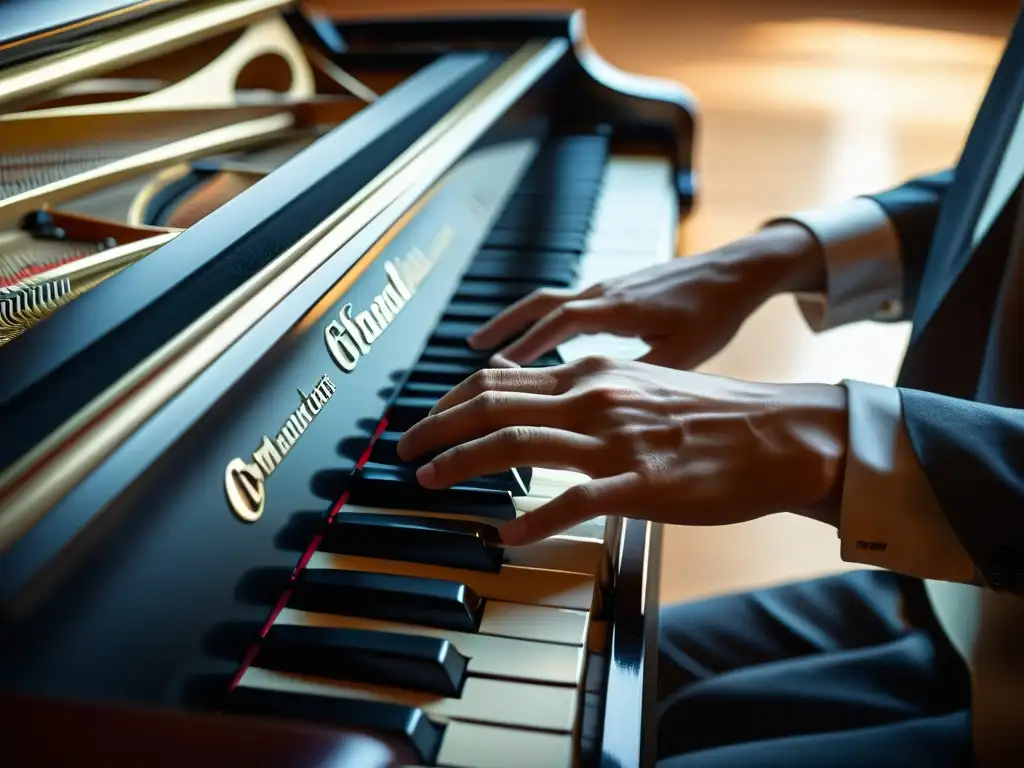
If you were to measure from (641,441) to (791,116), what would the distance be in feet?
10.4

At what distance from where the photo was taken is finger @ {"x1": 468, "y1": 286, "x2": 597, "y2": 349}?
3.25 ft

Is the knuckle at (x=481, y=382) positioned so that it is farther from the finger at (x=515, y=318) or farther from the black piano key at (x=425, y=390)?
the finger at (x=515, y=318)

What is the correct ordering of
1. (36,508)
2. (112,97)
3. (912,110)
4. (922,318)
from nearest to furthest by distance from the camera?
(36,508)
(922,318)
(112,97)
(912,110)

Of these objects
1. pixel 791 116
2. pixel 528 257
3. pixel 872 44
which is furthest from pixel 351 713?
pixel 872 44

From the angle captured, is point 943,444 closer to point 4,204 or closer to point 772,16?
point 4,204

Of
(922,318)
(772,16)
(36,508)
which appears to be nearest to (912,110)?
(772,16)

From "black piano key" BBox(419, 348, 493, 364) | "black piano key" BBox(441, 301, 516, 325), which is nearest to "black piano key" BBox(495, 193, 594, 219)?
"black piano key" BBox(441, 301, 516, 325)

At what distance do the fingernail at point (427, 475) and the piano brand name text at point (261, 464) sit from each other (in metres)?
0.10

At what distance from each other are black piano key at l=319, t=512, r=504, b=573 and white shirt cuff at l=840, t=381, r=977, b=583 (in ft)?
1.02

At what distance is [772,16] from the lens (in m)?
4.84

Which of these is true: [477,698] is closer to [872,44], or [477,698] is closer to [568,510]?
[568,510]

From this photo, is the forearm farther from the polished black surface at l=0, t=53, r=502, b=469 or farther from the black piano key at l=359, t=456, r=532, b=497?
the polished black surface at l=0, t=53, r=502, b=469

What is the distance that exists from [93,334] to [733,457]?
0.49 m

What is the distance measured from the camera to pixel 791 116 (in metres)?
3.49
